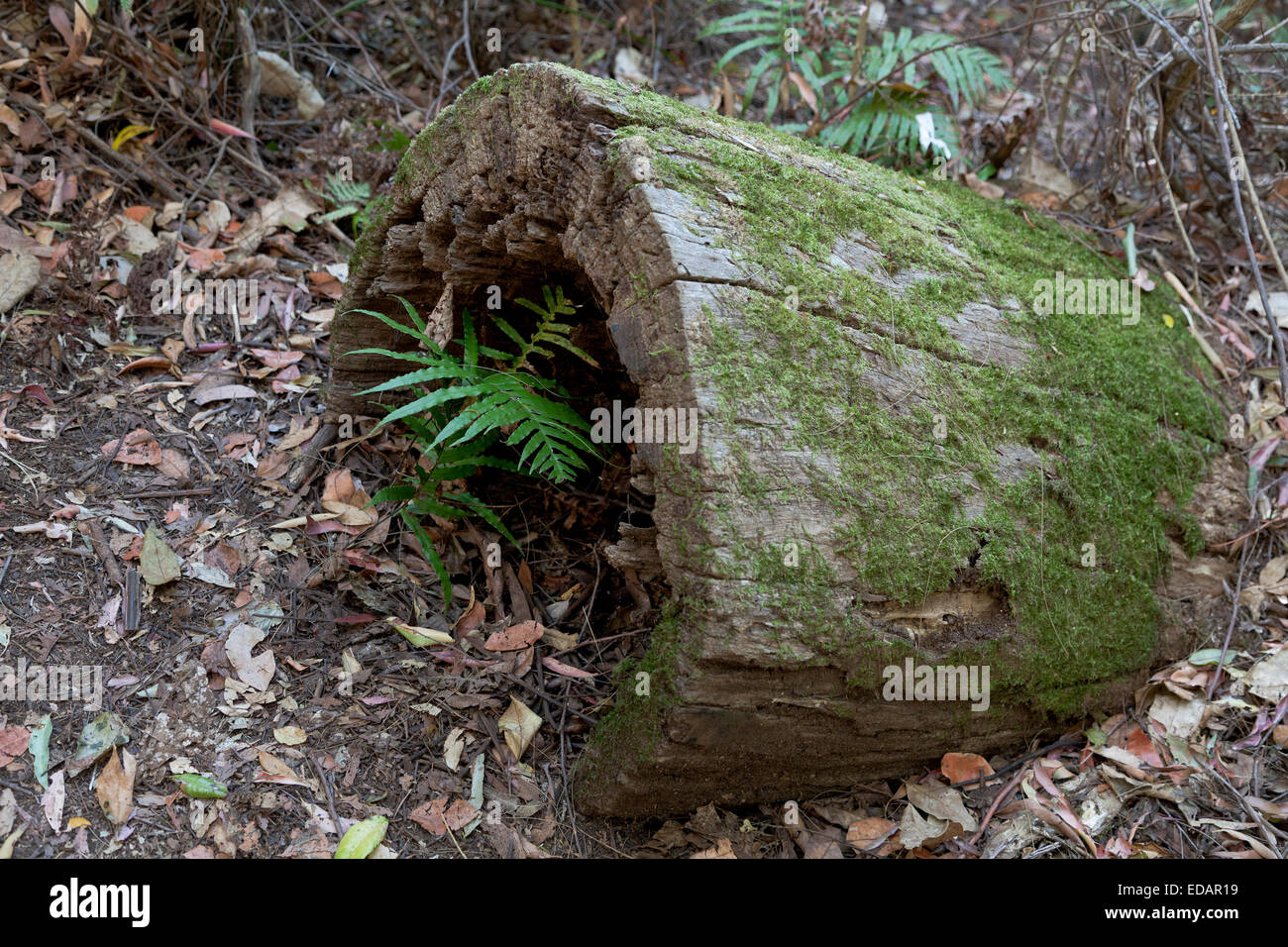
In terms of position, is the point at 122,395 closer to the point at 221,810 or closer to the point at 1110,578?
the point at 221,810

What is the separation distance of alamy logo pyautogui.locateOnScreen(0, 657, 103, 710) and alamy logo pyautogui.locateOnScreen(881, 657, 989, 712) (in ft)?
7.46

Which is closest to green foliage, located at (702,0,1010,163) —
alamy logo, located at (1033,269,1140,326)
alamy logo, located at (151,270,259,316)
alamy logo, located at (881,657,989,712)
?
alamy logo, located at (1033,269,1140,326)

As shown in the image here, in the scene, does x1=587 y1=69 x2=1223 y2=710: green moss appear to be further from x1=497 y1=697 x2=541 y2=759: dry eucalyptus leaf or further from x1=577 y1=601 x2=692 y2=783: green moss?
x1=497 y1=697 x2=541 y2=759: dry eucalyptus leaf

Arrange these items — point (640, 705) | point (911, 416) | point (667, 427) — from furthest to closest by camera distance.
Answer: point (911, 416) < point (640, 705) < point (667, 427)

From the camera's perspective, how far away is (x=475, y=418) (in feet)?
9.62

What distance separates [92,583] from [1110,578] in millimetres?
3272

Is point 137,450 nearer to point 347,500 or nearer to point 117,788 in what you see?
point 347,500

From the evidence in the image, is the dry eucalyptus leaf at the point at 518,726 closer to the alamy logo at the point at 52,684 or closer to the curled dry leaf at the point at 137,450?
the alamy logo at the point at 52,684

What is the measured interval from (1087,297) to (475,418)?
233 cm

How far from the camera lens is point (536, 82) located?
277cm

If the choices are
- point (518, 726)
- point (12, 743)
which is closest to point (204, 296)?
point (12, 743)
